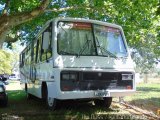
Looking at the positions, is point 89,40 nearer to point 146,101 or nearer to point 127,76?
point 127,76

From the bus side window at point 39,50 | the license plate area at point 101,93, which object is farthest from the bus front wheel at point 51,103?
the bus side window at point 39,50

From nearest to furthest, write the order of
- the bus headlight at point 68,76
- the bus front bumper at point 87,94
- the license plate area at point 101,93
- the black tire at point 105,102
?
the bus front bumper at point 87,94 < the bus headlight at point 68,76 < the license plate area at point 101,93 < the black tire at point 105,102

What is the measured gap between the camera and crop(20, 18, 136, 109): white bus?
37.9ft

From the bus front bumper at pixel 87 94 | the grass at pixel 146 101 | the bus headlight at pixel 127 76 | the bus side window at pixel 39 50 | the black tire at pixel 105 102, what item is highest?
the bus side window at pixel 39 50

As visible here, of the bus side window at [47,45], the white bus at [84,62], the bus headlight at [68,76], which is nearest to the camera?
the bus headlight at [68,76]

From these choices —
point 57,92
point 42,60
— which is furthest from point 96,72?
point 42,60

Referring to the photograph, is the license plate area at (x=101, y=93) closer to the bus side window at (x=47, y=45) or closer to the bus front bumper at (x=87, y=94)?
the bus front bumper at (x=87, y=94)

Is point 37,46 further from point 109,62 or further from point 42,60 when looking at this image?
point 109,62

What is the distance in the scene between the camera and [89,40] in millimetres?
12375

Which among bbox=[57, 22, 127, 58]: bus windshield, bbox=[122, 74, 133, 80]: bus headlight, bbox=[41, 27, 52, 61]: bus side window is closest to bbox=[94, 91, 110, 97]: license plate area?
bbox=[122, 74, 133, 80]: bus headlight

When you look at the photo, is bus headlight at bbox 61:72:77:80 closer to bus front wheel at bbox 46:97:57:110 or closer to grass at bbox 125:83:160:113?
bus front wheel at bbox 46:97:57:110

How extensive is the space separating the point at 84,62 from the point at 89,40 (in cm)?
87

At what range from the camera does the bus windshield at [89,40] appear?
12055mm

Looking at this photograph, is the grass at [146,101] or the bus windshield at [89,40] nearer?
the bus windshield at [89,40]
